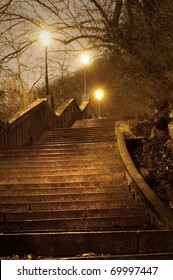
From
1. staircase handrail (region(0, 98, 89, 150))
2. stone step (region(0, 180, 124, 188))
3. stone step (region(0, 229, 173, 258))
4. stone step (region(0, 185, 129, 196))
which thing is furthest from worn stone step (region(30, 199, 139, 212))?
staircase handrail (region(0, 98, 89, 150))

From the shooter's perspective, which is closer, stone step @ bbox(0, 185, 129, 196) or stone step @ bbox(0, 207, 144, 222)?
stone step @ bbox(0, 207, 144, 222)

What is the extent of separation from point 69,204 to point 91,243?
7.50 ft

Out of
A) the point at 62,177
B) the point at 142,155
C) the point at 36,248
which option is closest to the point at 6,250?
the point at 36,248

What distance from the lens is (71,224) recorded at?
6.23 meters

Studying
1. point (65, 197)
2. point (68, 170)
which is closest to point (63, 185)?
point (65, 197)

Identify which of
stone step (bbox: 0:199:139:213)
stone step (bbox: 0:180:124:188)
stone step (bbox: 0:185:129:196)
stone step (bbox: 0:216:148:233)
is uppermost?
stone step (bbox: 0:180:124:188)

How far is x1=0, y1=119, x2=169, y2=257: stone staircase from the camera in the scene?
4.90m

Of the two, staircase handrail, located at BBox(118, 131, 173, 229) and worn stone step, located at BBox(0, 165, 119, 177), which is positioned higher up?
worn stone step, located at BBox(0, 165, 119, 177)

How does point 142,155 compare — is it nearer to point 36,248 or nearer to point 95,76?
point 36,248

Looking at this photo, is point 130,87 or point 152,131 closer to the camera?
point 152,131

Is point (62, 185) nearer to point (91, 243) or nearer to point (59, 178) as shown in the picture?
point (59, 178)

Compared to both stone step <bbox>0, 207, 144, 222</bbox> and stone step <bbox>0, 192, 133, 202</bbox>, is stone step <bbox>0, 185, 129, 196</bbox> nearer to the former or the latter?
stone step <bbox>0, 192, 133, 202</bbox>

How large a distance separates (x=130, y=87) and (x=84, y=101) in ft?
52.7

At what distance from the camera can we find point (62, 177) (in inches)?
354
